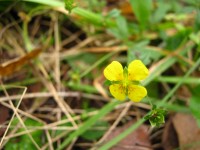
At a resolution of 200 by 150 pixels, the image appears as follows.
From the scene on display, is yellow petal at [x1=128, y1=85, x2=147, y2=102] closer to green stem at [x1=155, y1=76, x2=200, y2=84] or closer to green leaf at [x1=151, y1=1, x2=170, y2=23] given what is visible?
green stem at [x1=155, y1=76, x2=200, y2=84]

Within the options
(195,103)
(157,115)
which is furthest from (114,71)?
(195,103)

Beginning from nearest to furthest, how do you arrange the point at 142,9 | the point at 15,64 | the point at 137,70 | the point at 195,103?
1. the point at 137,70
2. the point at 195,103
3. the point at 15,64
4. the point at 142,9

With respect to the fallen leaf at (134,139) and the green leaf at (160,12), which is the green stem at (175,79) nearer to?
the fallen leaf at (134,139)

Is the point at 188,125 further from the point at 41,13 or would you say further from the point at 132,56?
the point at 41,13

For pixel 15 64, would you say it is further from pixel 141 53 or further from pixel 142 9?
pixel 142 9

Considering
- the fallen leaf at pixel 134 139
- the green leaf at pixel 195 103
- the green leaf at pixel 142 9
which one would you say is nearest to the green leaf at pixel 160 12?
the green leaf at pixel 142 9

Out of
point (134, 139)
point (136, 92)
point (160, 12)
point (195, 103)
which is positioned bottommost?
point (134, 139)

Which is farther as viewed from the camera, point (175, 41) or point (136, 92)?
point (175, 41)
